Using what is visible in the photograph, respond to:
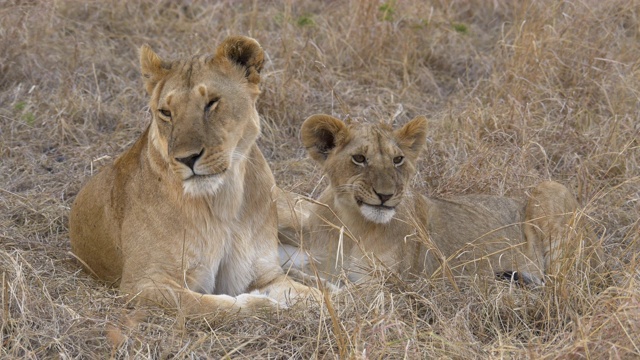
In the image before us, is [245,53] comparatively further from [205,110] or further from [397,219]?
[397,219]

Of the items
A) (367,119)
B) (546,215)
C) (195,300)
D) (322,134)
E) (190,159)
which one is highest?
(190,159)

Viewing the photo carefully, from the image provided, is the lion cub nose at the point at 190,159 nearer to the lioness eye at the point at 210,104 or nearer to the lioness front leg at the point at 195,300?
the lioness eye at the point at 210,104

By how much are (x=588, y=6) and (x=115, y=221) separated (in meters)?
3.87

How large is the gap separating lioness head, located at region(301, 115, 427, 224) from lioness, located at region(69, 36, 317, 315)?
281 mm

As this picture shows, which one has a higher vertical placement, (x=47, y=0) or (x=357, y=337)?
(x=357, y=337)

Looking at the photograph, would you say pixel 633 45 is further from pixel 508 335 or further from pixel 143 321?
pixel 143 321

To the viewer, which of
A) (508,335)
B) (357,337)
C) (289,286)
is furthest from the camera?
(289,286)

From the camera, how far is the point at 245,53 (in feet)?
13.2


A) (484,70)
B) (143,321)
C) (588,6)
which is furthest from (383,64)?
(143,321)

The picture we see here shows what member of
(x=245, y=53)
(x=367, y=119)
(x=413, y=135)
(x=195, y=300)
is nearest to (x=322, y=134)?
(x=413, y=135)

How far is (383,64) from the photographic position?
6.82 meters

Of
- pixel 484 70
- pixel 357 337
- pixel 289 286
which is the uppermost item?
pixel 357 337

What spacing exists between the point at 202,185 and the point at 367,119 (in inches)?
97.8

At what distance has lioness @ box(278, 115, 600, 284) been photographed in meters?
4.16
